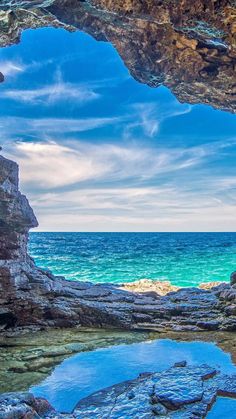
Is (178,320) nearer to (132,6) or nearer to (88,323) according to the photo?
(88,323)

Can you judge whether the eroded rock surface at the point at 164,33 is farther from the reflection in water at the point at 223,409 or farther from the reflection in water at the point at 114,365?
the reflection in water at the point at 114,365

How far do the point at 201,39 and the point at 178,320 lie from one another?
13.1 metres

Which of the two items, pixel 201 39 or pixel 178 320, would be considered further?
pixel 178 320

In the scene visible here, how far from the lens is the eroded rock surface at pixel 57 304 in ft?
55.1

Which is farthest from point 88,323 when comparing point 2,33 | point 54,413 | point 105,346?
point 2,33

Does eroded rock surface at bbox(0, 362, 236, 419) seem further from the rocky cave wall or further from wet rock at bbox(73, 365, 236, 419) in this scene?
the rocky cave wall

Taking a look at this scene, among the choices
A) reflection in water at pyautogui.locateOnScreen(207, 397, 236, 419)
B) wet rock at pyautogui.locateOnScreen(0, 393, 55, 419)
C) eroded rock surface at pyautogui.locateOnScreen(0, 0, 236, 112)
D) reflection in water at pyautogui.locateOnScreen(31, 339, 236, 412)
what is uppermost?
eroded rock surface at pyautogui.locateOnScreen(0, 0, 236, 112)

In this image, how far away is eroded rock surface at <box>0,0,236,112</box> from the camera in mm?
10195

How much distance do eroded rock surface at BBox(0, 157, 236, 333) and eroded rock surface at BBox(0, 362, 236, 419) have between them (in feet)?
21.9

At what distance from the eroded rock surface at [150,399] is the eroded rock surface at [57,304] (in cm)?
669

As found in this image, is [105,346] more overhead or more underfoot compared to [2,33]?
more underfoot

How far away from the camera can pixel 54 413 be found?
7.69 meters

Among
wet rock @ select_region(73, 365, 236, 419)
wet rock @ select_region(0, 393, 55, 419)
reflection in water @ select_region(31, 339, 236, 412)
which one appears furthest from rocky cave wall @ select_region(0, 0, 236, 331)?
wet rock @ select_region(0, 393, 55, 419)

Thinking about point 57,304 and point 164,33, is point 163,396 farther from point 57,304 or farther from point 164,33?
point 164,33
